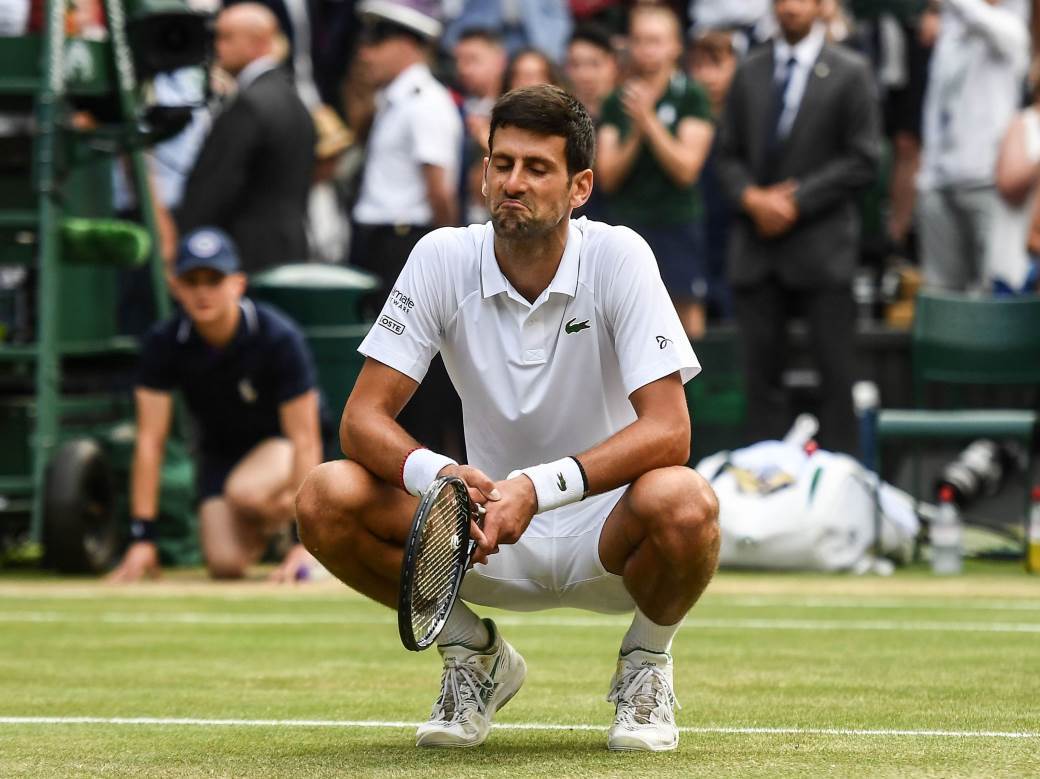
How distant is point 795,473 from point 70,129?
4030mm

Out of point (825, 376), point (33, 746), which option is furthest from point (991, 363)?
point (33, 746)

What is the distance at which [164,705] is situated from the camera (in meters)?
5.72

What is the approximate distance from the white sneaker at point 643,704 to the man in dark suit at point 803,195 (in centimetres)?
610

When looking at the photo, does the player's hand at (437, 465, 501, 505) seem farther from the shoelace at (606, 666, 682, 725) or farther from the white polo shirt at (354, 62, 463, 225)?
the white polo shirt at (354, 62, 463, 225)

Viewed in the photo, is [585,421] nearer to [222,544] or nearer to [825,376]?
[222,544]

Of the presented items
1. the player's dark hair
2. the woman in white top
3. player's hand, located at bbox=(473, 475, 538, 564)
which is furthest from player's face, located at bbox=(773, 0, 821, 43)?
player's hand, located at bbox=(473, 475, 538, 564)

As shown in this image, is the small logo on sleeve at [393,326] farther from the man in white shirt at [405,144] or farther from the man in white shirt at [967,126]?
the man in white shirt at [967,126]

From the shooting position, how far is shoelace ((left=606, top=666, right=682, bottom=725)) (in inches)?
190

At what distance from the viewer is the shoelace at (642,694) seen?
4820mm

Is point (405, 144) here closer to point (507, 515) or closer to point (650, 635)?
point (650, 635)

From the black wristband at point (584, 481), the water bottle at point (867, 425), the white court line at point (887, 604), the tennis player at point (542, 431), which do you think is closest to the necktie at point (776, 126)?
the water bottle at point (867, 425)

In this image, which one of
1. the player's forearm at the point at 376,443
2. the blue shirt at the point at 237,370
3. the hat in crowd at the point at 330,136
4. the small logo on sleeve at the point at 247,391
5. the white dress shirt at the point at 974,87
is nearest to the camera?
the player's forearm at the point at 376,443

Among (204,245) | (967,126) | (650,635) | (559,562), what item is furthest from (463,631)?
(967,126)

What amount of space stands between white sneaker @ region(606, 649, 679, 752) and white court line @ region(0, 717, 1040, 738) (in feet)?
0.72
